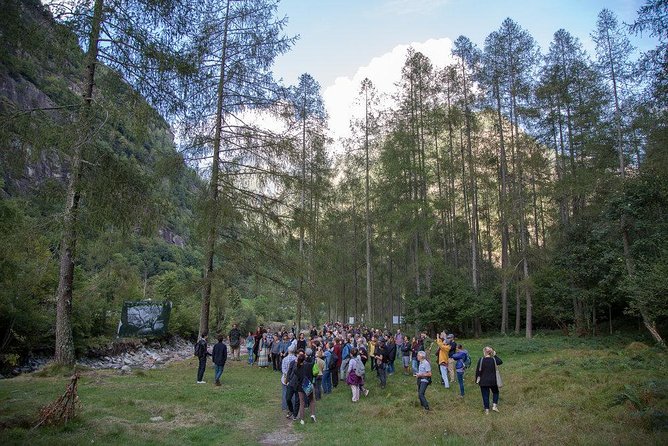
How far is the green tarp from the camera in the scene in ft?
50.1

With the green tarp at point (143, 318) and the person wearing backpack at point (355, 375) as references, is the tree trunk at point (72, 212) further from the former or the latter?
the person wearing backpack at point (355, 375)

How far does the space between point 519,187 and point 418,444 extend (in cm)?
2129

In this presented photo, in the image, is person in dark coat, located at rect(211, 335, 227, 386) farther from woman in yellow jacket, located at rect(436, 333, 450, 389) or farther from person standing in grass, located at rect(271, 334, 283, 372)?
woman in yellow jacket, located at rect(436, 333, 450, 389)

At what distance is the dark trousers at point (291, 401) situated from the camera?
8.78 m

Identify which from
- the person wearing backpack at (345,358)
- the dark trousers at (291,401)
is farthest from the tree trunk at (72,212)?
the person wearing backpack at (345,358)

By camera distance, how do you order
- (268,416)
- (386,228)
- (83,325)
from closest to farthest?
(268,416), (83,325), (386,228)

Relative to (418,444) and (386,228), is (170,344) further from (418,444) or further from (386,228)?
(418,444)

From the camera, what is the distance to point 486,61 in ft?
80.5

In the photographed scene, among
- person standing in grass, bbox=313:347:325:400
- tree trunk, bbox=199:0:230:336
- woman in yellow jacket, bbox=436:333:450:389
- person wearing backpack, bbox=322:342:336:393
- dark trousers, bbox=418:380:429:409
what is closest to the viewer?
dark trousers, bbox=418:380:429:409

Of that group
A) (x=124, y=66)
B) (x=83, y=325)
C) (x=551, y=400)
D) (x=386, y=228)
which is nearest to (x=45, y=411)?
(x=124, y=66)

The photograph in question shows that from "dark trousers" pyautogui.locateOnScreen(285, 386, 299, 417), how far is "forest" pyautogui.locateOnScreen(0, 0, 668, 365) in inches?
195

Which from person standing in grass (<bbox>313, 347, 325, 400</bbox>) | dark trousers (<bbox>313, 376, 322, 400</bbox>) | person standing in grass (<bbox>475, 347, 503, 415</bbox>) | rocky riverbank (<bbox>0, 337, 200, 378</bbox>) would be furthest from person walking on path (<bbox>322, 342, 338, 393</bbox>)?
rocky riverbank (<bbox>0, 337, 200, 378</bbox>)

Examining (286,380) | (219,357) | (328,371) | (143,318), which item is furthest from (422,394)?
(143,318)

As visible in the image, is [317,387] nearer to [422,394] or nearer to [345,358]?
[345,358]
